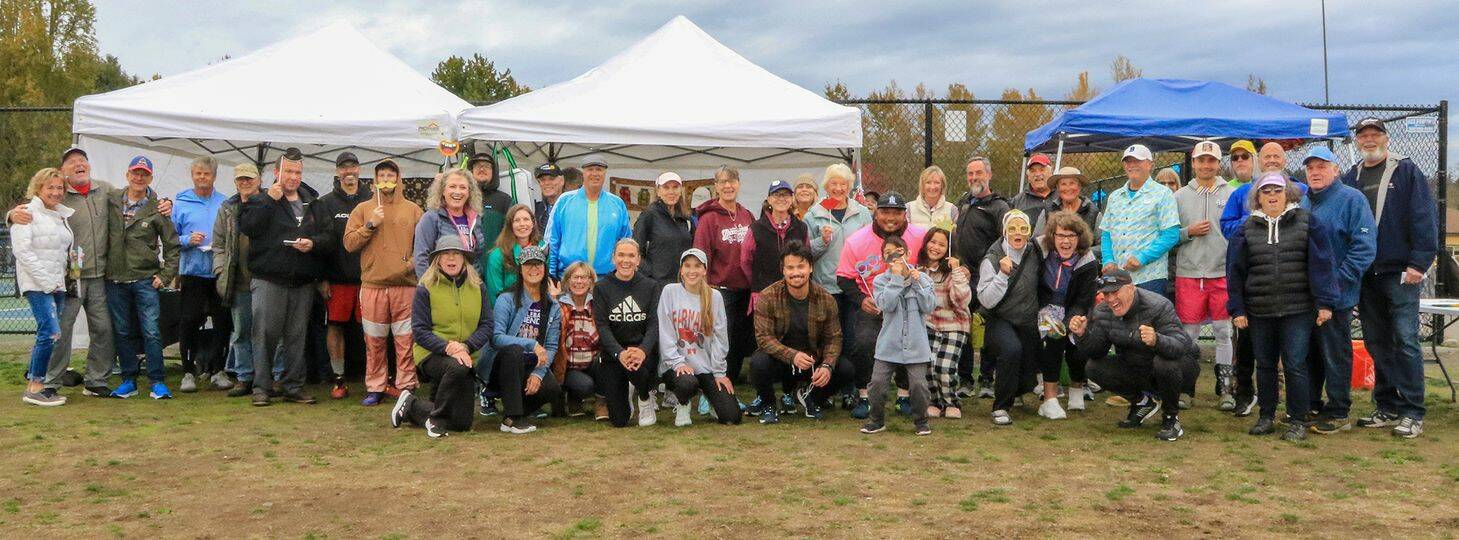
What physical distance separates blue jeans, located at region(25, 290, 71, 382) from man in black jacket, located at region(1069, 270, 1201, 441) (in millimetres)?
6070

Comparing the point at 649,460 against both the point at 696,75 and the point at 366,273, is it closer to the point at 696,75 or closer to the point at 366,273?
the point at 366,273

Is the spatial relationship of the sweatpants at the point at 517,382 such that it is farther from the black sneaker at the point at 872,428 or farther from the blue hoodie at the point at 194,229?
the blue hoodie at the point at 194,229

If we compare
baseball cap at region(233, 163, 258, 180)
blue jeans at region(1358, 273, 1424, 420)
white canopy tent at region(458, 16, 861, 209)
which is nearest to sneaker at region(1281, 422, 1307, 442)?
blue jeans at region(1358, 273, 1424, 420)

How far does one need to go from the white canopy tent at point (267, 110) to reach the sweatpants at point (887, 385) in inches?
149

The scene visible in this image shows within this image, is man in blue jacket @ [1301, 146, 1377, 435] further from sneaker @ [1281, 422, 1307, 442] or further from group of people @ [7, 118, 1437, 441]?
sneaker @ [1281, 422, 1307, 442]

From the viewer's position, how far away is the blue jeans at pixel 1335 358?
5945mm

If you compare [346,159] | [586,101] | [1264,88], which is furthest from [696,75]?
[1264,88]

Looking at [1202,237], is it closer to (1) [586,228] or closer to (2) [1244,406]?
(2) [1244,406]

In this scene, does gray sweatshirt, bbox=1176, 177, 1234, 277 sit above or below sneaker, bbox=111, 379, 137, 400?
above

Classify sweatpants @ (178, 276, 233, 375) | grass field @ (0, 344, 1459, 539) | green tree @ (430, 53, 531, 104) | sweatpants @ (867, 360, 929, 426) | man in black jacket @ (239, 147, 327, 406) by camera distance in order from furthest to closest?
green tree @ (430, 53, 531, 104) < sweatpants @ (178, 276, 233, 375) < man in black jacket @ (239, 147, 327, 406) < sweatpants @ (867, 360, 929, 426) < grass field @ (0, 344, 1459, 539)

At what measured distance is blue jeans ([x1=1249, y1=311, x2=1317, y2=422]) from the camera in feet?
19.4

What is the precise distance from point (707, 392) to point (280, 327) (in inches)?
111

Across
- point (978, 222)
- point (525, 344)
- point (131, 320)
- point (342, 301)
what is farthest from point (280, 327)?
point (978, 222)

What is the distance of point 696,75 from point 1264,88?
20506mm
